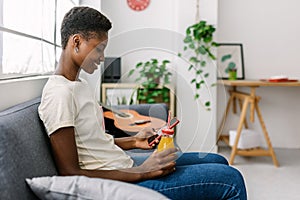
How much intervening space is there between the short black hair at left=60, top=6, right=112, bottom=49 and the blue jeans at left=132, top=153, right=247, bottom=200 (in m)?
0.43

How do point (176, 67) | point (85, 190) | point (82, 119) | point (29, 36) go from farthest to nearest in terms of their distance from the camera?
1. point (29, 36)
2. point (176, 67)
3. point (82, 119)
4. point (85, 190)

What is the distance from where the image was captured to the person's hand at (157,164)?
1.27 metres

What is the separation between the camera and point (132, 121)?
1.39 metres

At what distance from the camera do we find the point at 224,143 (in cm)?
438

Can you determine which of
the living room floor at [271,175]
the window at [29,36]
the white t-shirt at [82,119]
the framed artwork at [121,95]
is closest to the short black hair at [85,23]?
the white t-shirt at [82,119]

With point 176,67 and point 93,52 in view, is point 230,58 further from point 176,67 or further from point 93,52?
point 93,52

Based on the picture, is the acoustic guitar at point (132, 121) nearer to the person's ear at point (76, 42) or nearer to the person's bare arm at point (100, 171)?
the person's bare arm at point (100, 171)

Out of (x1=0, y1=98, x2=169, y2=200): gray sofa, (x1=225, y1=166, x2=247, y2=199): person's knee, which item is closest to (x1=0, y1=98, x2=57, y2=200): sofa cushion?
(x1=0, y1=98, x2=169, y2=200): gray sofa

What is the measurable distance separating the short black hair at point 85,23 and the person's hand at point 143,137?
0.35 meters

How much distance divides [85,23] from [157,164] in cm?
49

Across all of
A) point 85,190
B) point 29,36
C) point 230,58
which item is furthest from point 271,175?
point 85,190

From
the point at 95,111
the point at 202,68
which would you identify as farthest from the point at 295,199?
the point at 95,111

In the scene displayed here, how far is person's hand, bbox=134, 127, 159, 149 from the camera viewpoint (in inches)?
52.7

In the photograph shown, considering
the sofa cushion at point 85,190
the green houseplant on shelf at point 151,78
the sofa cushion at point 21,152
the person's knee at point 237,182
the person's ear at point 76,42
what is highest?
the person's ear at point 76,42
